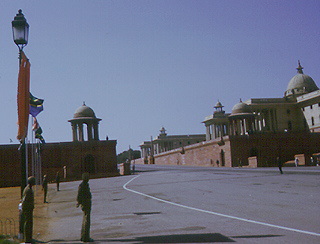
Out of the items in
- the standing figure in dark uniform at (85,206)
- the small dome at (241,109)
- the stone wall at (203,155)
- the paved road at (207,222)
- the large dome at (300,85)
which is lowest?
the paved road at (207,222)

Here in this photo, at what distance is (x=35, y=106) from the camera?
69.3 feet

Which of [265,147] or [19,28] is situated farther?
[265,147]

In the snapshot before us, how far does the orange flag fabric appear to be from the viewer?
1007 cm

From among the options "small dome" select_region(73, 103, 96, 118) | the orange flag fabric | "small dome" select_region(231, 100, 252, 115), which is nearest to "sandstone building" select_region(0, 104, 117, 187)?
"small dome" select_region(73, 103, 96, 118)

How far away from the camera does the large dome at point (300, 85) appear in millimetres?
88856

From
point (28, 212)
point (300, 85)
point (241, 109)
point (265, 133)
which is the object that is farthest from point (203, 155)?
point (28, 212)

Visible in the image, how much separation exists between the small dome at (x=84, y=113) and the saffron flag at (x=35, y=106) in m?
41.2

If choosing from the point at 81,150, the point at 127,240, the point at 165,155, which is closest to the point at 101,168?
the point at 81,150

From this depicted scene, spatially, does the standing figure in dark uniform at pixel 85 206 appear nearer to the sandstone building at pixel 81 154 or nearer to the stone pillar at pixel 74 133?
the sandstone building at pixel 81 154

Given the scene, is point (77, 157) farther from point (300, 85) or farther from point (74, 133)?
point (300, 85)

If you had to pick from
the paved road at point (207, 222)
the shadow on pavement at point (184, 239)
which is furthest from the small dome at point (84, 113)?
the shadow on pavement at point (184, 239)

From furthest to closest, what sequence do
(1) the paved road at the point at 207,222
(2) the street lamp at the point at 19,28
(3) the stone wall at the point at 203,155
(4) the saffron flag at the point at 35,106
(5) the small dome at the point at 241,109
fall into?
(5) the small dome at the point at 241,109 → (3) the stone wall at the point at 203,155 → (4) the saffron flag at the point at 35,106 → (2) the street lamp at the point at 19,28 → (1) the paved road at the point at 207,222

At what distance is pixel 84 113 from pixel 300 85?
51.7 m

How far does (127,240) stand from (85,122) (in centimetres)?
5525
